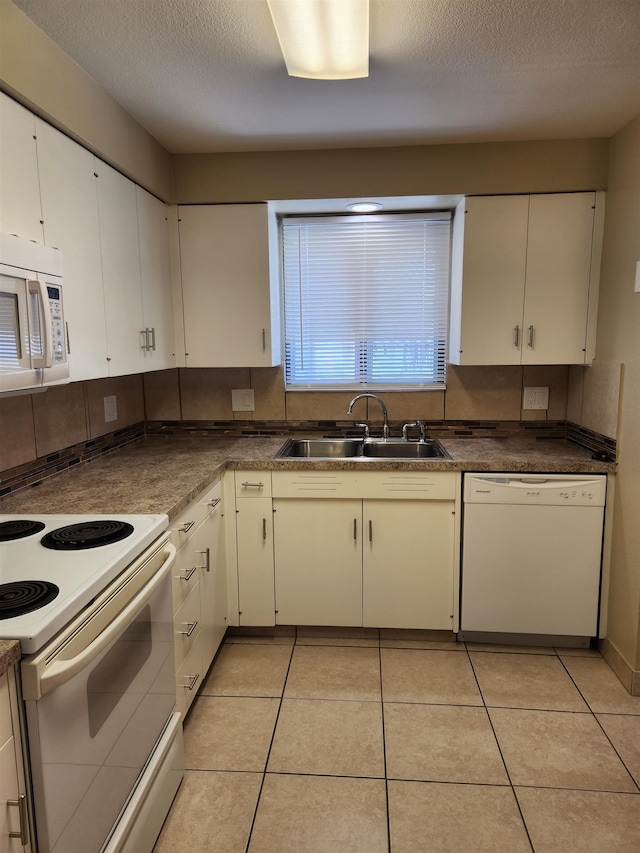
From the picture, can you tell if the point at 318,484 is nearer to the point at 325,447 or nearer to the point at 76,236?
the point at 325,447

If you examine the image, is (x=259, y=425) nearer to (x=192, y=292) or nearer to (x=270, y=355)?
(x=270, y=355)

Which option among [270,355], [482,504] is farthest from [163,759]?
[270,355]

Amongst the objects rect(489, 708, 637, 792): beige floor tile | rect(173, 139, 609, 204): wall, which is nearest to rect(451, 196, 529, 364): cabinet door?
rect(173, 139, 609, 204): wall

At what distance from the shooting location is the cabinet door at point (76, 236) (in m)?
1.78

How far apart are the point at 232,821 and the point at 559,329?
8.06 ft

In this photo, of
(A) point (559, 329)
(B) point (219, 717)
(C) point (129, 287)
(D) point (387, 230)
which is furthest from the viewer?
(D) point (387, 230)

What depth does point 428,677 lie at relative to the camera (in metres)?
2.46

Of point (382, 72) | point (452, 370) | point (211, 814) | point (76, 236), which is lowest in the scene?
point (211, 814)

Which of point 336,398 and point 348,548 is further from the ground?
point 336,398

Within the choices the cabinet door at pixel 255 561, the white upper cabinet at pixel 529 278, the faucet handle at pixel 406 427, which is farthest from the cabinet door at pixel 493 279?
the cabinet door at pixel 255 561

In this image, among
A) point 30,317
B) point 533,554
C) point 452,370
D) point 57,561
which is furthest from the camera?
point 452,370

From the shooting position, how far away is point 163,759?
1.69 m

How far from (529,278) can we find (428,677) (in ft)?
6.34

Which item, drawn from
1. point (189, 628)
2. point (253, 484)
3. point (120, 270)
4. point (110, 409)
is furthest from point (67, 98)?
point (189, 628)
